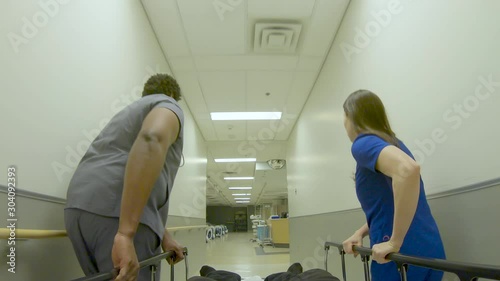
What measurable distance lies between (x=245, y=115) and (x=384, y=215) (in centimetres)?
442

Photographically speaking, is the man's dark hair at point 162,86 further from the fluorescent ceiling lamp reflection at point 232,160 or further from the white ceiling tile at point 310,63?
the fluorescent ceiling lamp reflection at point 232,160

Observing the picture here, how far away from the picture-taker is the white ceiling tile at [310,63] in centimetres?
373

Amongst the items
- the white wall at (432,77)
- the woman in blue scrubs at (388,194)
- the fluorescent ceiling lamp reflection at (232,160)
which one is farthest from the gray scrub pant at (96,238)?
the fluorescent ceiling lamp reflection at (232,160)

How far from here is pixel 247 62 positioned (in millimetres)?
3762

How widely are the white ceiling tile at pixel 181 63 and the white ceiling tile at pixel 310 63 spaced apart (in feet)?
4.46

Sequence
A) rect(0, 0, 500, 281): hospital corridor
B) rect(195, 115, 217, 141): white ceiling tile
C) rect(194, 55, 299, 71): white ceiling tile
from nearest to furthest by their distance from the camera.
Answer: rect(0, 0, 500, 281): hospital corridor
rect(194, 55, 299, 71): white ceiling tile
rect(195, 115, 217, 141): white ceiling tile

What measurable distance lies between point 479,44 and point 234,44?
248 centimetres

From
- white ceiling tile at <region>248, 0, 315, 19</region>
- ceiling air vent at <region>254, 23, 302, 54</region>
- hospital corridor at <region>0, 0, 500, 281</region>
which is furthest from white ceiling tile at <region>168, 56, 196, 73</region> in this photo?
white ceiling tile at <region>248, 0, 315, 19</region>

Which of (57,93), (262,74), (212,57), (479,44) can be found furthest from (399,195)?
(262,74)

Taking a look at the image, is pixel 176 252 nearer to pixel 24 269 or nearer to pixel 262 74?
pixel 24 269

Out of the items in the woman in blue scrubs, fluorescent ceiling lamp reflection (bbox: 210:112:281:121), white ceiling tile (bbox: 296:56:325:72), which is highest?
white ceiling tile (bbox: 296:56:325:72)

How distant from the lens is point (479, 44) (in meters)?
1.26

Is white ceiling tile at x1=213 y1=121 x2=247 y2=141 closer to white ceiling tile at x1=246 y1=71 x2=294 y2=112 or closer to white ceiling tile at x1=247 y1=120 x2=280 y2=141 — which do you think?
white ceiling tile at x1=247 y1=120 x2=280 y2=141

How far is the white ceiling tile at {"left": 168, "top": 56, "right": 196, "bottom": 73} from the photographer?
3678 mm
